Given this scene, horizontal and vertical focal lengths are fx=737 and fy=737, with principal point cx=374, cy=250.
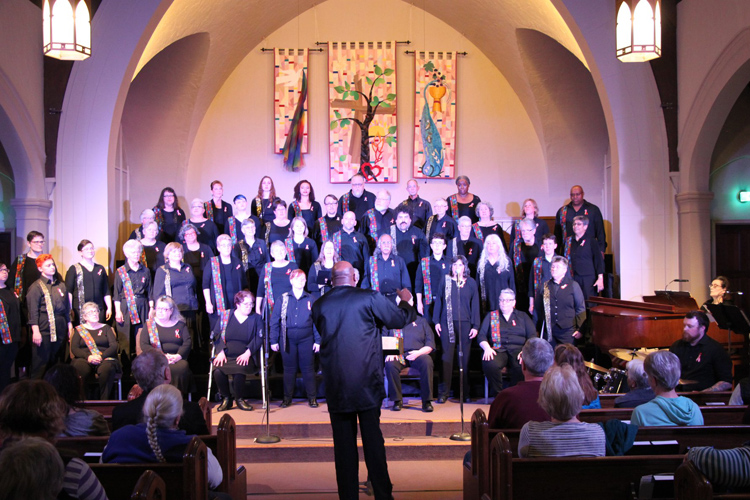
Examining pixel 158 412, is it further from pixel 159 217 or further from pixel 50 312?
pixel 159 217

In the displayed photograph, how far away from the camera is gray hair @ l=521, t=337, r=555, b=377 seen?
3744mm

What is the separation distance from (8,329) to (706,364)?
18.9 ft

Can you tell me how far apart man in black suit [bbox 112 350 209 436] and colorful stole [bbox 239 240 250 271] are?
360 cm

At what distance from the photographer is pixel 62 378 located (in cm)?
374

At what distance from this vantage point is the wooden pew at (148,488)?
7.70ft

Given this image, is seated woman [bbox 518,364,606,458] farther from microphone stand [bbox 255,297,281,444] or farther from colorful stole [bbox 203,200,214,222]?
colorful stole [bbox 203,200,214,222]

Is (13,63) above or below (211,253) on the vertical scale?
above

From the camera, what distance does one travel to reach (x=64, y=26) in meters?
5.53

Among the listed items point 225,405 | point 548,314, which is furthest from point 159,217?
point 548,314

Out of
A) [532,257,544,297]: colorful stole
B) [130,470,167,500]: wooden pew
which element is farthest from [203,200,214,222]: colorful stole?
[130,470,167,500]: wooden pew

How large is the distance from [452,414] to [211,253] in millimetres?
2953

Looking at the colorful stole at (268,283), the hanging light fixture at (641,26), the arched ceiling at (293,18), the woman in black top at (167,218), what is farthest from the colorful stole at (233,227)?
the hanging light fixture at (641,26)

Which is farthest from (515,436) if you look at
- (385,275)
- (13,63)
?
(13,63)

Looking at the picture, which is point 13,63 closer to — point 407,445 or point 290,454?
point 290,454
